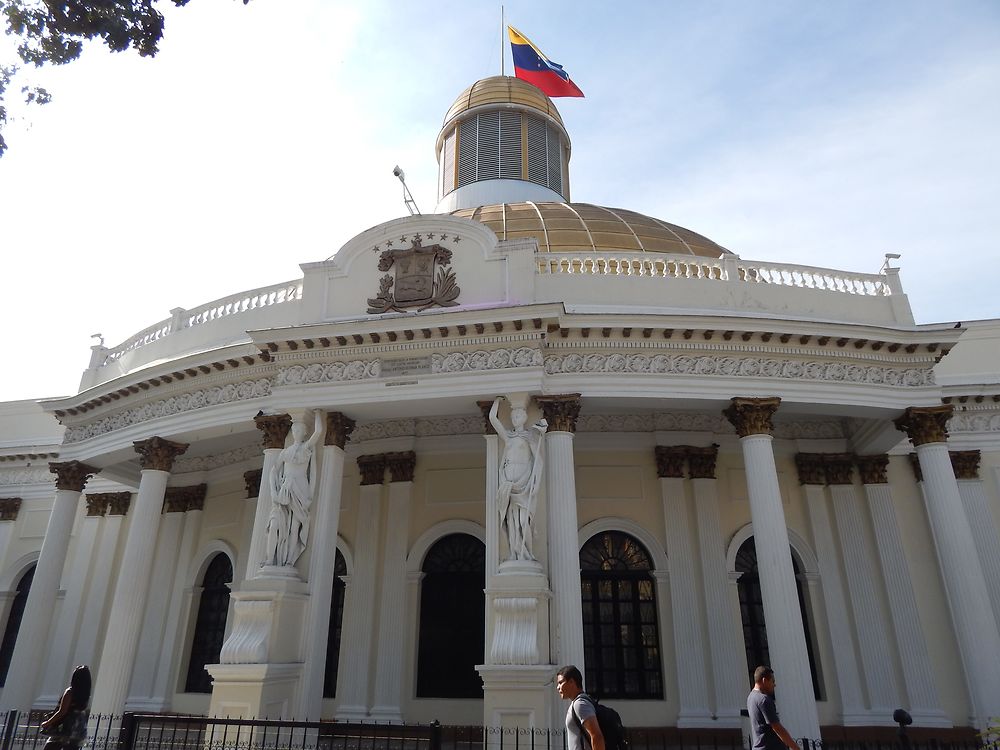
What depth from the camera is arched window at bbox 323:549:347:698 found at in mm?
12923

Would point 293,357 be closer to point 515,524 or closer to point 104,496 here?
point 515,524

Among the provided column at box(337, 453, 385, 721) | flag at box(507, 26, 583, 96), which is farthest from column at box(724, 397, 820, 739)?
flag at box(507, 26, 583, 96)

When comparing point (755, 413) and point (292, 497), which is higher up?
point (755, 413)

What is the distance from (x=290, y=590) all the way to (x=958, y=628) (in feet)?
33.7

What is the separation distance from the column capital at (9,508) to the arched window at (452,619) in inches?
497

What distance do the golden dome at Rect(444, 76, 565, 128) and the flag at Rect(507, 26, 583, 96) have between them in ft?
7.36

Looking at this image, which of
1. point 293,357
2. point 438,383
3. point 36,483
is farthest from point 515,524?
point 36,483

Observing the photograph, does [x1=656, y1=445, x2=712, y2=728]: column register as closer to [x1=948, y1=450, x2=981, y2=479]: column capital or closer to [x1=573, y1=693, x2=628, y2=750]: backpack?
[x1=948, y1=450, x2=981, y2=479]: column capital

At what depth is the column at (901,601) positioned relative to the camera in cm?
1172

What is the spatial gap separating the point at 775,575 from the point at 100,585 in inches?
595

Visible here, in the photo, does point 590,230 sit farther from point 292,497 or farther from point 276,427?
point 292,497

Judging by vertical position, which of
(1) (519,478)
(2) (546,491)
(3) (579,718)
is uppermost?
(1) (519,478)

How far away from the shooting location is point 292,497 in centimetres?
1095

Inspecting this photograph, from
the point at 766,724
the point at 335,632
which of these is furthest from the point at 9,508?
the point at 766,724
